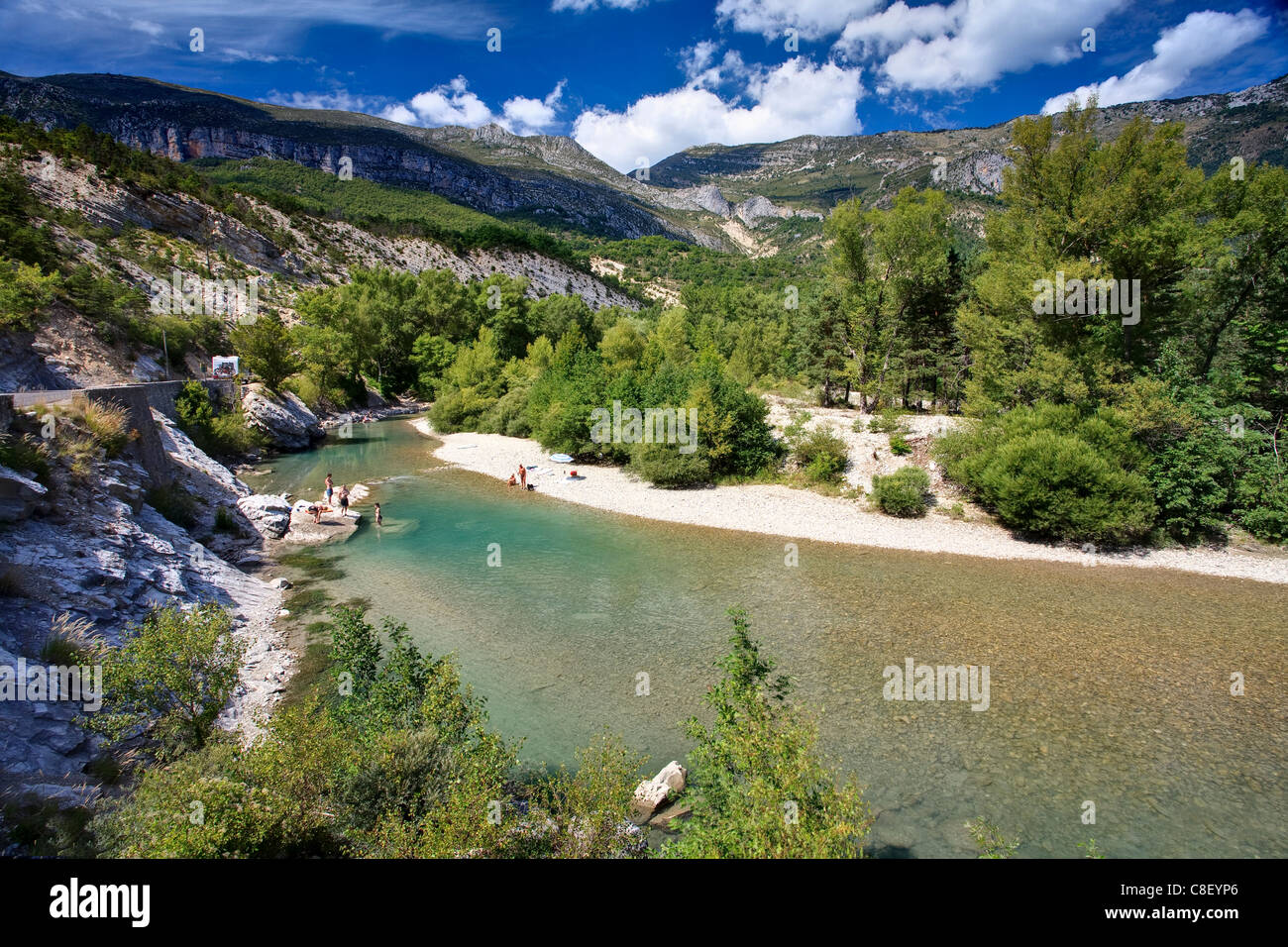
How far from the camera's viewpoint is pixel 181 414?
30.0 metres

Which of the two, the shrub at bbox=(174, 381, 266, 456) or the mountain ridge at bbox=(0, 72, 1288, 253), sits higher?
the mountain ridge at bbox=(0, 72, 1288, 253)

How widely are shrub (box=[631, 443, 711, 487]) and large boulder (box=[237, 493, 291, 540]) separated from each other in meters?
16.2

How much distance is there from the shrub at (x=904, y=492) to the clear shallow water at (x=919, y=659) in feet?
12.0

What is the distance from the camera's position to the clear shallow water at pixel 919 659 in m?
9.02

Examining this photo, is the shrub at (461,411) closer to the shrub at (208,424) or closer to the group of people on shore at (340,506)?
the shrub at (208,424)

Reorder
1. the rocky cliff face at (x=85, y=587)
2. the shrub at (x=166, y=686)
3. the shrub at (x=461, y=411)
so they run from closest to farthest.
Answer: the rocky cliff face at (x=85, y=587)
the shrub at (x=166, y=686)
the shrub at (x=461, y=411)

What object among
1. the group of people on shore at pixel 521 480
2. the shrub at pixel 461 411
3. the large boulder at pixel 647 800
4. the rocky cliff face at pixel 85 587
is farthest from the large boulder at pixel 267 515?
the shrub at pixel 461 411

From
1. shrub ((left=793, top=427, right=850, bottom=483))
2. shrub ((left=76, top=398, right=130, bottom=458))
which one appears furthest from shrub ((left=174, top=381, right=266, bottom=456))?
shrub ((left=793, top=427, right=850, bottom=483))

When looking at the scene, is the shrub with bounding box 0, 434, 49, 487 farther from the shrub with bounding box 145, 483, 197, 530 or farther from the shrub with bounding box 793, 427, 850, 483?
the shrub with bounding box 793, 427, 850, 483

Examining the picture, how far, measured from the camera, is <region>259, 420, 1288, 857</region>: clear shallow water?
9.02m

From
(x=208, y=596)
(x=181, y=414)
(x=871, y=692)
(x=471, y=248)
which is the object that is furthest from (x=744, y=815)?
(x=471, y=248)

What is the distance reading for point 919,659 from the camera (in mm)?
13250

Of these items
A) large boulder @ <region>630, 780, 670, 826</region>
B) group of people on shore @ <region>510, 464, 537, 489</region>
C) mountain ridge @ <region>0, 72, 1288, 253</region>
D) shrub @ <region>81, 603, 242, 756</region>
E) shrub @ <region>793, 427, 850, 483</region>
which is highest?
mountain ridge @ <region>0, 72, 1288, 253</region>
